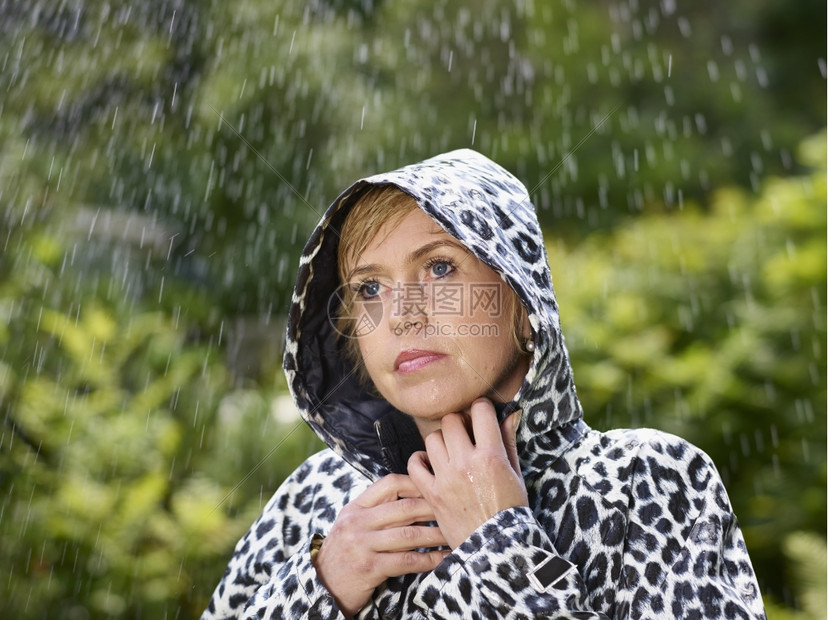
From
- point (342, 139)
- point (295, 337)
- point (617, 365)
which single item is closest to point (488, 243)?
point (295, 337)

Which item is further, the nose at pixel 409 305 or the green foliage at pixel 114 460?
the green foliage at pixel 114 460

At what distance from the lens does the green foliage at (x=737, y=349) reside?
3.76 meters

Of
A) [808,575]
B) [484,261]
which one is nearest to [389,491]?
[484,261]

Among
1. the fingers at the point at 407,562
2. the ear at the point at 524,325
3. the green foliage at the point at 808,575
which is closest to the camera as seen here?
the fingers at the point at 407,562

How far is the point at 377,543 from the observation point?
1.59 m

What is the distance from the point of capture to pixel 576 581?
4.70 ft

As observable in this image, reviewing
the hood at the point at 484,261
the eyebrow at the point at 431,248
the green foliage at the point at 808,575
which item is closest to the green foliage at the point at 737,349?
the green foliage at the point at 808,575

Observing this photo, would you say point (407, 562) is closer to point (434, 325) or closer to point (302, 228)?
point (434, 325)

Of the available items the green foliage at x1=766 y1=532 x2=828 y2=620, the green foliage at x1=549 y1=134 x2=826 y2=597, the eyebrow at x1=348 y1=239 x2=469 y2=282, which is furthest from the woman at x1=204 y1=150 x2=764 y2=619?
the green foliage at x1=549 y1=134 x2=826 y2=597

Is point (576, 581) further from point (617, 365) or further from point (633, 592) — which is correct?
point (617, 365)

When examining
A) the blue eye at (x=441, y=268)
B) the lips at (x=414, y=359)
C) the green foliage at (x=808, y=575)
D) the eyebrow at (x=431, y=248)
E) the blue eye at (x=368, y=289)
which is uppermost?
the eyebrow at (x=431, y=248)

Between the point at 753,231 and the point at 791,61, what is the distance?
4.60 metres

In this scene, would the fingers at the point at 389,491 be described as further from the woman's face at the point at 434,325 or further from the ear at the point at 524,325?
the ear at the point at 524,325

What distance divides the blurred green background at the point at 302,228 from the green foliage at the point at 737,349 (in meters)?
0.01
